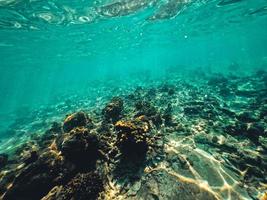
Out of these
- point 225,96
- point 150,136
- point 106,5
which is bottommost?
point 225,96

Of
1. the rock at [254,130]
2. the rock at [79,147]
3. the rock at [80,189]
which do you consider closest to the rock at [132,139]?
the rock at [79,147]

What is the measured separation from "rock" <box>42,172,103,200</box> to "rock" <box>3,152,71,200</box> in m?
0.42

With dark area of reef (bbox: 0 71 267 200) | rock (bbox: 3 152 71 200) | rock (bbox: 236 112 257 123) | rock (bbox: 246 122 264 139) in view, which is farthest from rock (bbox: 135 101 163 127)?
rock (bbox: 3 152 71 200)

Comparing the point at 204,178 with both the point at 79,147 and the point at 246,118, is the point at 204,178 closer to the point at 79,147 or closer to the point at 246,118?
the point at 79,147

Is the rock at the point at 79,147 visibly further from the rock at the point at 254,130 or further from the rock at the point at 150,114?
the rock at the point at 254,130

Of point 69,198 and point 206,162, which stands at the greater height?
point 69,198

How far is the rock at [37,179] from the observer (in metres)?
5.73

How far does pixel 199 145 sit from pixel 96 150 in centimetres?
356

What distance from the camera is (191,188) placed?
17.7 feet

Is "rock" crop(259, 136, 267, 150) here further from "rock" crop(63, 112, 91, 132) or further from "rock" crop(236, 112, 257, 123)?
"rock" crop(63, 112, 91, 132)

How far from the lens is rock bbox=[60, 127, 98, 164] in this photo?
641 cm

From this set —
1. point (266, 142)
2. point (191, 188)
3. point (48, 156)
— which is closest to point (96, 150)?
point (48, 156)

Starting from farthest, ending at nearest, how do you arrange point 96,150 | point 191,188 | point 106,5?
point 106,5 < point 96,150 < point 191,188

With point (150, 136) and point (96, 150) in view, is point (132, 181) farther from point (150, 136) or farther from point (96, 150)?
point (150, 136)
